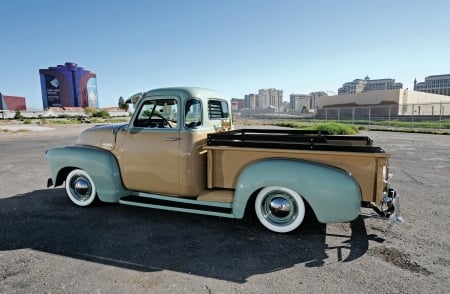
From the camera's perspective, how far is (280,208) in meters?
3.50

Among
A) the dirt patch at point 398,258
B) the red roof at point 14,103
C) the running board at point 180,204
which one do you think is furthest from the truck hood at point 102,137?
the red roof at point 14,103

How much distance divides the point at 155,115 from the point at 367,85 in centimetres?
15082

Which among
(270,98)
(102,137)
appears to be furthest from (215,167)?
(270,98)

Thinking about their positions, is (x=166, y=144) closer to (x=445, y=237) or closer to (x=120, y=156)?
(x=120, y=156)

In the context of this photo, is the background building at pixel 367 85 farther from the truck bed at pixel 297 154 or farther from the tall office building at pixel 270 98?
the truck bed at pixel 297 154

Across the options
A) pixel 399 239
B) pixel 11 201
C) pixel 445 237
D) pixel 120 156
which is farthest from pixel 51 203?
pixel 445 237

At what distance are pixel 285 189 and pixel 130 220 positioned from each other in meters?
2.38

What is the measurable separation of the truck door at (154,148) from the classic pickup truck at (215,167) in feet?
0.05

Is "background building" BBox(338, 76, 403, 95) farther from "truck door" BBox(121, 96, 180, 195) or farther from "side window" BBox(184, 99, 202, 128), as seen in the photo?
"truck door" BBox(121, 96, 180, 195)

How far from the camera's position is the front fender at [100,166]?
13.9ft

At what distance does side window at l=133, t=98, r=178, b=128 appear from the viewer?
417 cm

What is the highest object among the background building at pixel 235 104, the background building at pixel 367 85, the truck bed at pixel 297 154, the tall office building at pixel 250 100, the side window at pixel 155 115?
the background building at pixel 367 85

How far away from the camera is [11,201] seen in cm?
500

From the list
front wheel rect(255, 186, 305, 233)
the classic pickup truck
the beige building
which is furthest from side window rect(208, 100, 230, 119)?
the beige building
